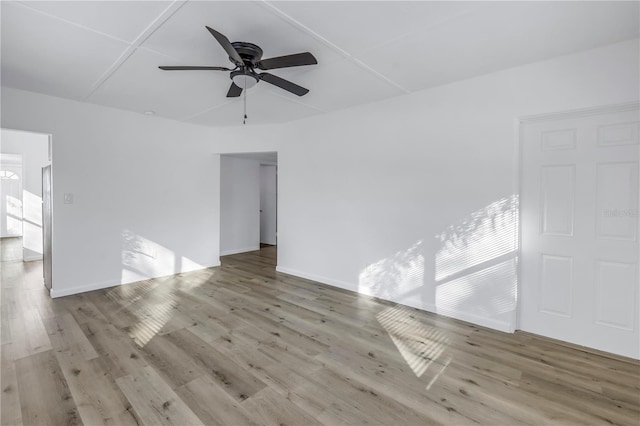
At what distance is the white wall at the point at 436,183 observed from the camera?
2.76 m

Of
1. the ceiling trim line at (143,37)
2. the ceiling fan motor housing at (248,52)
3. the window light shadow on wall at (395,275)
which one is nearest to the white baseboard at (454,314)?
the window light shadow on wall at (395,275)

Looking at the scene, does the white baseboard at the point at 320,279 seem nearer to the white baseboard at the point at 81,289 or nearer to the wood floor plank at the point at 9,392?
the white baseboard at the point at 81,289

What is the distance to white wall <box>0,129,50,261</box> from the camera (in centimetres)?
602

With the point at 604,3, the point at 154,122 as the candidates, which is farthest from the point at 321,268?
the point at 604,3

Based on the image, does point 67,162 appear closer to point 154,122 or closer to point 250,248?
point 154,122

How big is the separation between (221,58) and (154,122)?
8.72 ft

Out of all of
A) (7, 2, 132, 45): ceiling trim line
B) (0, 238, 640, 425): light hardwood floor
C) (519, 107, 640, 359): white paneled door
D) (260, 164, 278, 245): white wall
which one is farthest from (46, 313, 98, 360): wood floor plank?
(260, 164, 278, 245): white wall

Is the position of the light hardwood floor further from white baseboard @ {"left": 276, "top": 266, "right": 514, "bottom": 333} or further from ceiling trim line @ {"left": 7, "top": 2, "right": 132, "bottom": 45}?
ceiling trim line @ {"left": 7, "top": 2, "right": 132, "bottom": 45}

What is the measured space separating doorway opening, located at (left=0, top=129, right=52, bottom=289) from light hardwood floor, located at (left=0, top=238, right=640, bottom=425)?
1.45 metres

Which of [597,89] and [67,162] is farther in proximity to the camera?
[67,162]

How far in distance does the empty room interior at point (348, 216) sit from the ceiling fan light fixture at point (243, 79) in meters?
0.12

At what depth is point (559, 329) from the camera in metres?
2.84

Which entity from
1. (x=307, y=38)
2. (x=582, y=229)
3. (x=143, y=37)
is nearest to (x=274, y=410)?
(x=307, y=38)

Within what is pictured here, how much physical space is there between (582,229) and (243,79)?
3.27 metres
